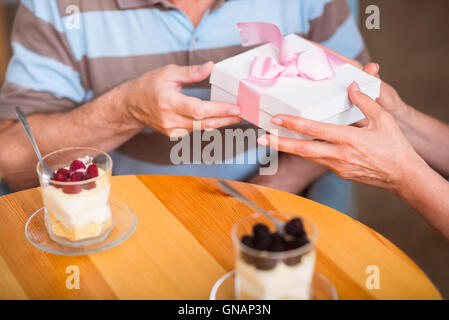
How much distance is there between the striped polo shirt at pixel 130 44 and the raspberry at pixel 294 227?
2.37 feet

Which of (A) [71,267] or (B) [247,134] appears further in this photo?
(B) [247,134]

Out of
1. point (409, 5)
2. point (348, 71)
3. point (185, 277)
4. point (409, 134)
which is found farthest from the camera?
point (409, 5)

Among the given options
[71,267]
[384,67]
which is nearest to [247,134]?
[71,267]

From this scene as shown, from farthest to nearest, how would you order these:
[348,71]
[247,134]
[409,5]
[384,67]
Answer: [409,5] → [384,67] → [247,134] → [348,71]

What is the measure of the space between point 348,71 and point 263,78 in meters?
0.20

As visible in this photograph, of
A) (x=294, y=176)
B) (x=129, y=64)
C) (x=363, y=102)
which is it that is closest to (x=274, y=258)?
(x=363, y=102)

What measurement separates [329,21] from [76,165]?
2.87ft

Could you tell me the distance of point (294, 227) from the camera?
80 cm

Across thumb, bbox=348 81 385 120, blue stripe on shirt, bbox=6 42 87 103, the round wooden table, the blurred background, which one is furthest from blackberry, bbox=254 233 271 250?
the blurred background

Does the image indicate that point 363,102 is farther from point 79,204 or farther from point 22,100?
point 22,100

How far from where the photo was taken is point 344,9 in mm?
1543

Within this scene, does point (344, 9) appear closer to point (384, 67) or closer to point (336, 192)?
point (336, 192)

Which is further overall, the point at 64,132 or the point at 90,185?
the point at 64,132

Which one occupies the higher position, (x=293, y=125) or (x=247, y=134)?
(x=293, y=125)
